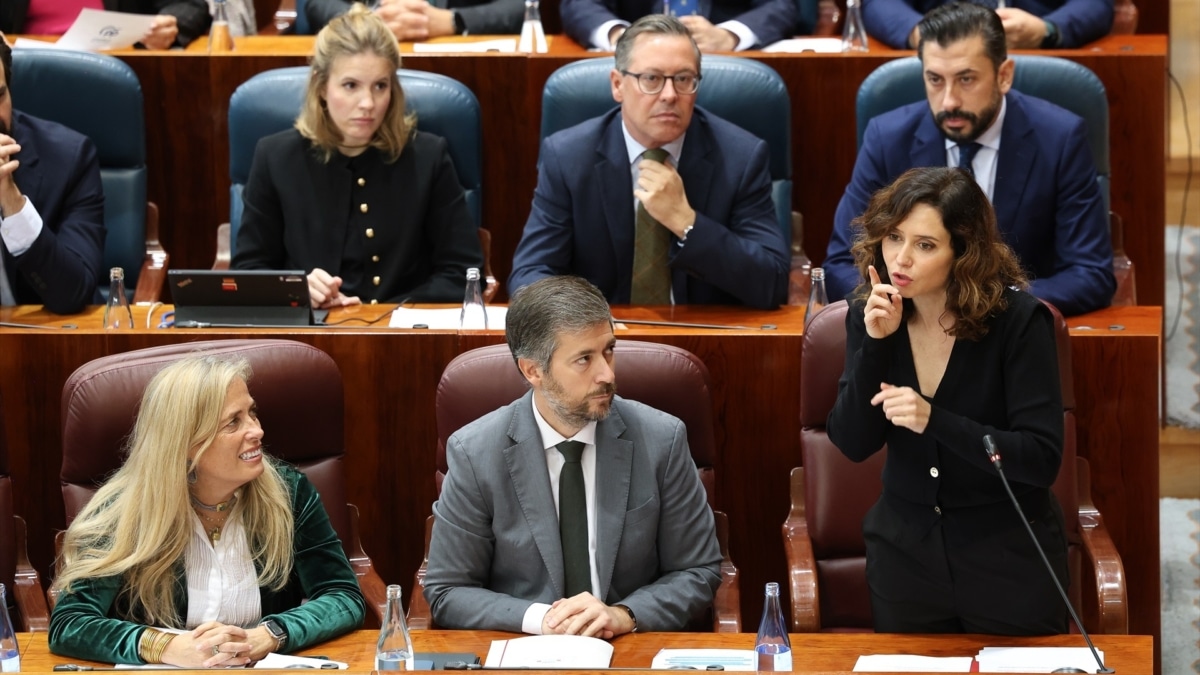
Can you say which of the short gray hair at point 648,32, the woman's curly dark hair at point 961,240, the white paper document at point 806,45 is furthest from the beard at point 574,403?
the white paper document at point 806,45

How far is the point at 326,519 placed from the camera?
2.46m

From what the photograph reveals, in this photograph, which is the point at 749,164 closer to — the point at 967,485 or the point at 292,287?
the point at 292,287

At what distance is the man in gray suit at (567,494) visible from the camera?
2.35 metres

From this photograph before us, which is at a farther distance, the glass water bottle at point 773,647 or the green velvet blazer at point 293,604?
the green velvet blazer at point 293,604

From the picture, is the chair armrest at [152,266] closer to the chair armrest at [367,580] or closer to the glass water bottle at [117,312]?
the glass water bottle at [117,312]

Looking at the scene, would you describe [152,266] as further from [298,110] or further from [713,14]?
[713,14]

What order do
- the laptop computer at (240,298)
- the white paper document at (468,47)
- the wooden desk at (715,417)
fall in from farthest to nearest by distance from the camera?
the white paper document at (468,47)
the laptop computer at (240,298)
the wooden desk at (715,417)

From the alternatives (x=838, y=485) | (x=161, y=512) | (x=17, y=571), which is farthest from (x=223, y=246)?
(x=838, y=485)

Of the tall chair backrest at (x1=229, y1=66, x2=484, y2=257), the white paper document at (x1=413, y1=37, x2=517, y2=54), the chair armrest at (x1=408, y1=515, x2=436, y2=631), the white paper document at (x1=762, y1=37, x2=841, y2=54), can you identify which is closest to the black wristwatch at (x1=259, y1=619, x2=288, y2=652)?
the chair armrest at (x1=408, y1=515, x2=436, y2=631)

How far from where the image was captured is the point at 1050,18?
3.81 meters

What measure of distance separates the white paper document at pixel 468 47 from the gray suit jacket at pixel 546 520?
1.58 meters

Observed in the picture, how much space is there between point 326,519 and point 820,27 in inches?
91.3

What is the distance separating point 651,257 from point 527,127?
2.17ft

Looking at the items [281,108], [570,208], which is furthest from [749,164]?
[281,108]
